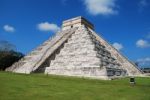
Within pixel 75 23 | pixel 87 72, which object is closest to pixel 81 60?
pixel 87 72

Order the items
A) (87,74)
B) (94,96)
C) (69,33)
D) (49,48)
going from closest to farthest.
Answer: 1. (94,96)
2. (87,74)
3. (49,48)
4. (69,33)

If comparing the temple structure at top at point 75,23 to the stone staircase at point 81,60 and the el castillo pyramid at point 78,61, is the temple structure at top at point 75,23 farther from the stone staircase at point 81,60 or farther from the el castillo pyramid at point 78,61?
the stone staircase at point 81,60

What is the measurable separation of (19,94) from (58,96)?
2.23 m

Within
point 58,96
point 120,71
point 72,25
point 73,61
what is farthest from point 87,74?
point 72,25

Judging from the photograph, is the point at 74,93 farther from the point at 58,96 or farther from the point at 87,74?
the point at 87,74

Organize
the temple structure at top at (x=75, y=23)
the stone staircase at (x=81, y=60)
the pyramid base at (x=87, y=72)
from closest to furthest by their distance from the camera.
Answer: the pyramid base at (x=87, y=72)
the stone staircase at (x=81, y=60)
the temple structure at top at (x=75, y=23)

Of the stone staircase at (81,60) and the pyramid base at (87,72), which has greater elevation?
the stone staircase at (81,60)

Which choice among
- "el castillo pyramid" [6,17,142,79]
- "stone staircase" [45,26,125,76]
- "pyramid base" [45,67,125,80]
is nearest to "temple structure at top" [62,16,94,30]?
"el castillo pyramid" [6,17,142,79]

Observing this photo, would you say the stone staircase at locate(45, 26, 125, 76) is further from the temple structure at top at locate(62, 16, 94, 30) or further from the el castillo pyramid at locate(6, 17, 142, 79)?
the temple structure at top at locate(62, 16, 94, 30)

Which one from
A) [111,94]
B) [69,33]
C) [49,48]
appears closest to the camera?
[111,94]

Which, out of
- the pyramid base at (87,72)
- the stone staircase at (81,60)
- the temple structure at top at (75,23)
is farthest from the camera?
the temple structure at top at (75,23)

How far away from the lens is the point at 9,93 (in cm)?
1304

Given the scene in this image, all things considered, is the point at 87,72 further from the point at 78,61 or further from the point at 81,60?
the point at 78,61

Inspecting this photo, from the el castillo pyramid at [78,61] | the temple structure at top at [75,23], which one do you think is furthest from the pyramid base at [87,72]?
the temple structure at top at [75,23]
